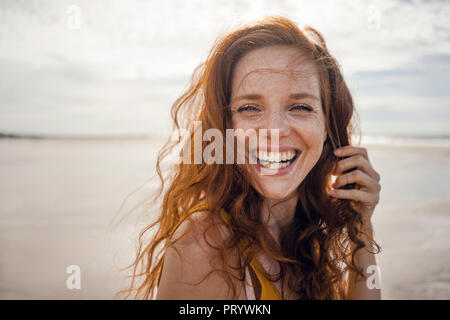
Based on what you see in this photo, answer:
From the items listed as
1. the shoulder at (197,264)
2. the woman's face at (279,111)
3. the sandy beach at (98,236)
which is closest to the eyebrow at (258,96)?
the woman's face at (279,111)

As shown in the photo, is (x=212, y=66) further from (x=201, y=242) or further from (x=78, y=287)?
(x=78, y=287)

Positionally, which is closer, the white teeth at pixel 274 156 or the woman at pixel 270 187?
the woman at pixel 270 187

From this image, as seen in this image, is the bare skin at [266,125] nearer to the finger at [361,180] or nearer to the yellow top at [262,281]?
the yellow top at [262,281]

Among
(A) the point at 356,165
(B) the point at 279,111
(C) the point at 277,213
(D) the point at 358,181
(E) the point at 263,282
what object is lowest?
(E) the point at 263,282

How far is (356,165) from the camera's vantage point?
2.56 meters

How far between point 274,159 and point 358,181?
77cm

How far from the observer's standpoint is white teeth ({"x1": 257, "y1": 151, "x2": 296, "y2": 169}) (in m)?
2.13

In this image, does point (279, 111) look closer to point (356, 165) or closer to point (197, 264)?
point (356, 165)

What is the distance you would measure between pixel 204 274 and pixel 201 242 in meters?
0.17

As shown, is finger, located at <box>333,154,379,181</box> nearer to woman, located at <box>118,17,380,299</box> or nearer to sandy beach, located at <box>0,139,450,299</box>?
woman, located at <box>118,17,380,299</box>

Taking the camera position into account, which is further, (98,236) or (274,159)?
(98,236)

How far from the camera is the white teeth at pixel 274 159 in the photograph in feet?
6.98

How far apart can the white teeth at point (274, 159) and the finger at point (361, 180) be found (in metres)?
0.60

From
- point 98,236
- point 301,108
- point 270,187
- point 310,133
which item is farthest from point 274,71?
point 98,236
